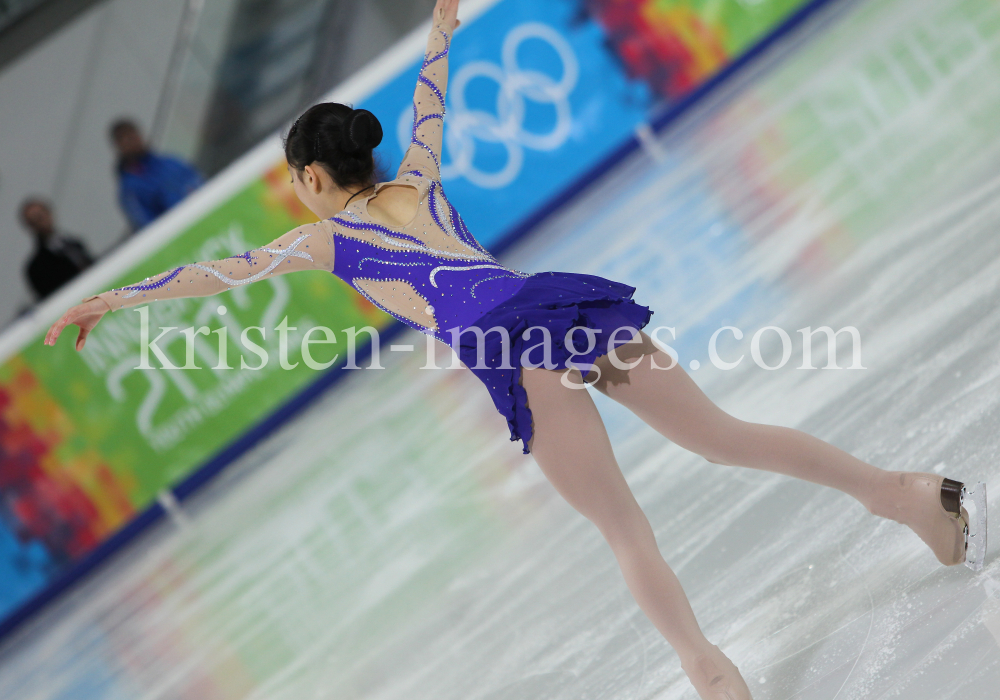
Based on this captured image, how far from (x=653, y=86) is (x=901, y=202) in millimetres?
2931

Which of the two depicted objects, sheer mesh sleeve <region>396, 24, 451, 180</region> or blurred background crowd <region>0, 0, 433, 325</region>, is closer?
sheer mesh sleeve <region>396, 24, 451, 180</region>

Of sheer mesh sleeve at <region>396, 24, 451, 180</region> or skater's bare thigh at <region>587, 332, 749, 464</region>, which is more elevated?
sheer mesh sleeve at <region>396, 24, 451, 180</region>

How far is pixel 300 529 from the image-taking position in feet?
11.3

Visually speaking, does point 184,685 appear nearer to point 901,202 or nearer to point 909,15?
point 901,202

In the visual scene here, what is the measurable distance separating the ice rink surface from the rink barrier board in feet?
0.36

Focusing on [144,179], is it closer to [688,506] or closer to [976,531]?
[688,506]

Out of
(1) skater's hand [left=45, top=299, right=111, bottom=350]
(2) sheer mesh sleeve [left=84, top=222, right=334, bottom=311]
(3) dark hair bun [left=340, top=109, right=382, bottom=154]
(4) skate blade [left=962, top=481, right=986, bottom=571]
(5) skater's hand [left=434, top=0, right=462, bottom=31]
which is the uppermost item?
(5) skater's hand [left=434, top=0, right=462, bottom=31]

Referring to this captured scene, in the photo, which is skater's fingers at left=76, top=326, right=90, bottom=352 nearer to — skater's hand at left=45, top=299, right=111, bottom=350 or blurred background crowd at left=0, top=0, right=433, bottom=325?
skater's hand at left=45, top=299, right=111, bottom=350

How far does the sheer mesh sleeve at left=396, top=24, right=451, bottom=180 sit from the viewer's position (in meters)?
1.92

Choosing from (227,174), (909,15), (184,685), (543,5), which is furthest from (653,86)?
(184,685)

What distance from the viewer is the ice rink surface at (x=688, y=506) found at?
5.93 ft

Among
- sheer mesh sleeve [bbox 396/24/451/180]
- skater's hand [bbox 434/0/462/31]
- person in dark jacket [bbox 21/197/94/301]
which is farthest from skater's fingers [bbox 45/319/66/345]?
person in dark jacket [bbox 21/197/94/301]

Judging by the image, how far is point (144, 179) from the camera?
17.5 ft

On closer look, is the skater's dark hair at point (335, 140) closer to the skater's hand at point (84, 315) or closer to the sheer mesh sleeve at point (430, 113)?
the sheer mesh sleeve at point (430, 113)
